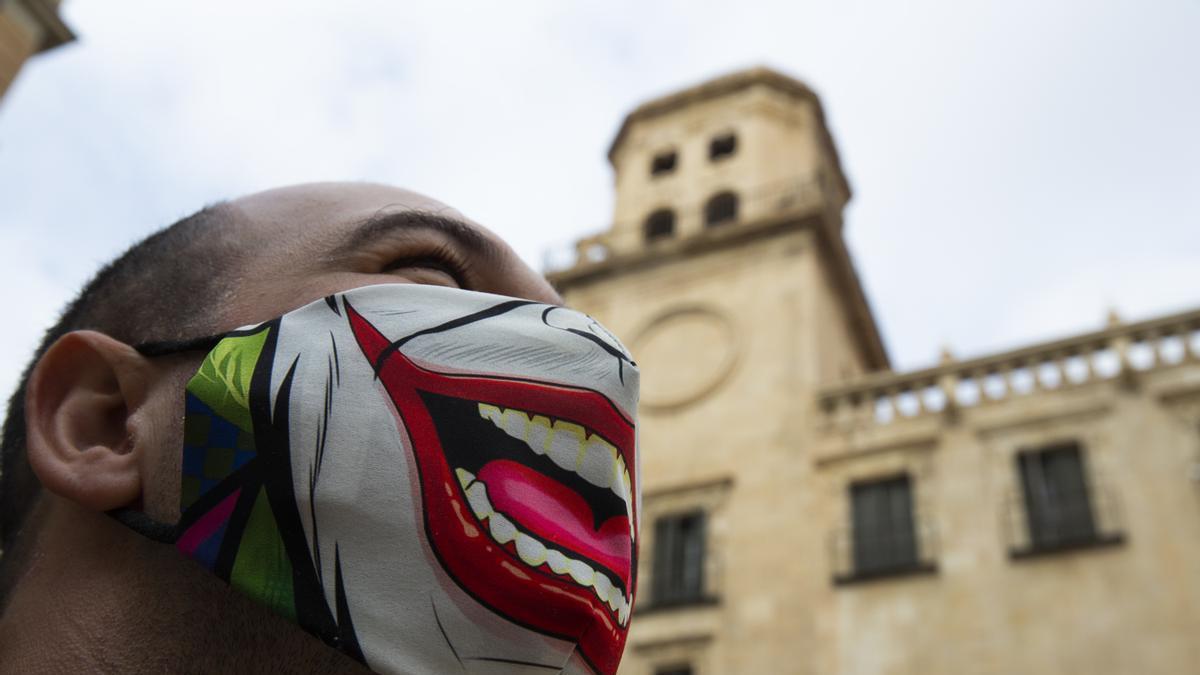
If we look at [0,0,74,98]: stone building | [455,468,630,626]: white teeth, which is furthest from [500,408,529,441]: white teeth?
[0,0,74,98]: stone building

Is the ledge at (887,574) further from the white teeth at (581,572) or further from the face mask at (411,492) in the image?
the white teeth at (581,572)

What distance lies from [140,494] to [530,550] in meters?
0.76

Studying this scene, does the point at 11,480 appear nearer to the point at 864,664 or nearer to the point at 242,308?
the point at 242,308

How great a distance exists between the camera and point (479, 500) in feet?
6.70

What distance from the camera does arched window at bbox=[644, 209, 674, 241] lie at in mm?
26281

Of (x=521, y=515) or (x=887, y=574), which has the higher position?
(x=887, y=574)

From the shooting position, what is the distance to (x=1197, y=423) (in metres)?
17.3

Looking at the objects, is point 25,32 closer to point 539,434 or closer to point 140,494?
point 140,494

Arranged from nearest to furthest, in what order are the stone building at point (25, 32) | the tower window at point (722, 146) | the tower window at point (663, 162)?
the stone building at point (25, 32) < the tower window at point (722, 146) < the tower window at point (663, 162)

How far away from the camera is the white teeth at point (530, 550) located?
201 centimetres

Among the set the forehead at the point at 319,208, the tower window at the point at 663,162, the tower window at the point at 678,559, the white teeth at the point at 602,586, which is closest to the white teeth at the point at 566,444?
the white teeth at the point at 602,586

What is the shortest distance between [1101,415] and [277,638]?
59.8ft

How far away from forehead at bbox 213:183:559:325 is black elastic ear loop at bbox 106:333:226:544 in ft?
0.30

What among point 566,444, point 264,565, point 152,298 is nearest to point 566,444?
point 566,444
